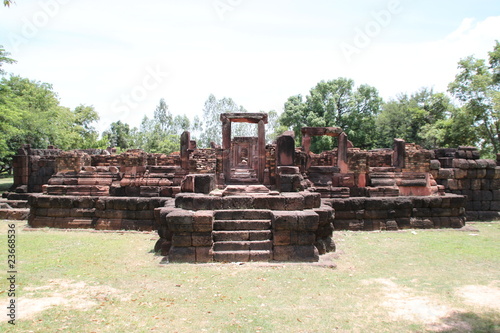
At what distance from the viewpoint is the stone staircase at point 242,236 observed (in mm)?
7027

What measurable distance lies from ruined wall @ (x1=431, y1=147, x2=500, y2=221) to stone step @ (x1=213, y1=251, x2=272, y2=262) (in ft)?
31.2

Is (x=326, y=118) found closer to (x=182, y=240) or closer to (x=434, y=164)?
(x=434, y=164)

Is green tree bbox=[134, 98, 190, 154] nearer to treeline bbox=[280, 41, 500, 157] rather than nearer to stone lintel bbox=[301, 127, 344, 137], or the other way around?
treeline bbox=[280, 41, 500, 157]

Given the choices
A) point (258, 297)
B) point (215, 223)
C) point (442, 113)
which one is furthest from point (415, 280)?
point (442, 113)

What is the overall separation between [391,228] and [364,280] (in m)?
5.47

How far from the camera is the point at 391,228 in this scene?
1095 cm

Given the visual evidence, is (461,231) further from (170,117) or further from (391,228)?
(170,117)

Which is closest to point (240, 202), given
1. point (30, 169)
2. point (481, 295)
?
point (481, 295)

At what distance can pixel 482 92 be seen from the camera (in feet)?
77.9

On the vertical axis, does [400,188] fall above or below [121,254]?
above

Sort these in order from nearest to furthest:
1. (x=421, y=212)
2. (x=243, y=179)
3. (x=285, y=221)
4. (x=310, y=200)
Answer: (x=285, y=221), (x=310, y=200), (x=421, y=212), (x=243, y=179)

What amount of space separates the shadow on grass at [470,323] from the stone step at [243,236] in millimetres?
3588

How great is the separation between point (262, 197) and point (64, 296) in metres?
4.22

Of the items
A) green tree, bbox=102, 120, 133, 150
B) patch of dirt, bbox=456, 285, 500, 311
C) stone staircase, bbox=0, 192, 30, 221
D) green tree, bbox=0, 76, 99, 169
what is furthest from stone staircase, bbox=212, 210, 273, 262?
green tree, bbox=102, 120, 133, 150
